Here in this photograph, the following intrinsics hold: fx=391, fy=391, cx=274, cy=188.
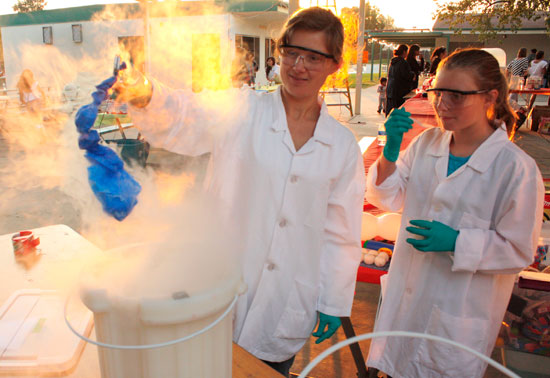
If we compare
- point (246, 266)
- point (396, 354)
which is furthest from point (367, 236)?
point (246, 266)

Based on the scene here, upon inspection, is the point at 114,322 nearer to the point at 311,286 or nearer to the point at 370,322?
the point at 311,286

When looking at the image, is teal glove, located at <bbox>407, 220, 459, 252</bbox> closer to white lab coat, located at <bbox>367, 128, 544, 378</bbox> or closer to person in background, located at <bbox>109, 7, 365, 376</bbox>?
white lab coat, located at <bbox>367, 128, 544, 378</bbox>

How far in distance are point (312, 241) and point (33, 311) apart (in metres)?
0.96

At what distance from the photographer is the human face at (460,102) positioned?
4.73ft

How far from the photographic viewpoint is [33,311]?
4.15 feet

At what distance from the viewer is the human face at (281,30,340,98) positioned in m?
1.36

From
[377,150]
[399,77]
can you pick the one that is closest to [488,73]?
[377,150]

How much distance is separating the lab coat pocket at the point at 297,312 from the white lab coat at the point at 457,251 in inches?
19.1

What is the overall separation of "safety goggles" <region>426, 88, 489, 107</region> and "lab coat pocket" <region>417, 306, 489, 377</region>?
2.65 feet

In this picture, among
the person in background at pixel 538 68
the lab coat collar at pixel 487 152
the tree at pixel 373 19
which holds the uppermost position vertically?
the tree at pixel 373 19

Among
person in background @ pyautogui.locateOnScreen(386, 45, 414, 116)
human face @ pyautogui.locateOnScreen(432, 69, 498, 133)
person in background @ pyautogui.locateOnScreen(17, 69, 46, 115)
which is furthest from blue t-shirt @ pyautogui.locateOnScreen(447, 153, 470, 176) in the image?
person in background @ pyautogui.locateOnScreen(386, 45, 414, 116)

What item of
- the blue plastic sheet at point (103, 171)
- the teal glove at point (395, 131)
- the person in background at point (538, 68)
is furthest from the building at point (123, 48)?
the person in background at point (538, 68)

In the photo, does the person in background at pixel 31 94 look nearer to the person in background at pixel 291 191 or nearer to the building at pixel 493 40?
the person in background at pixel 291 191

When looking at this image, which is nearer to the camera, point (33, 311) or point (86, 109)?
point (86, 109)
